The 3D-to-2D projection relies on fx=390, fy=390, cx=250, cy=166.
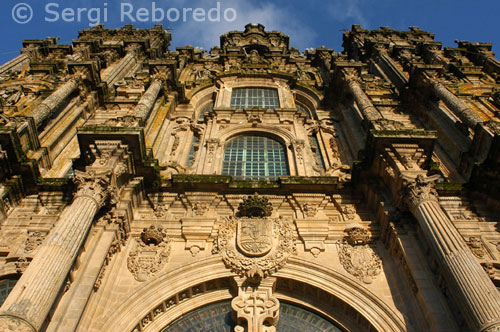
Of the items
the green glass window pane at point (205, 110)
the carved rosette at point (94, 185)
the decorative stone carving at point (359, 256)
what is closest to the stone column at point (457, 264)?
the decorative stone carving at point (359, 256)

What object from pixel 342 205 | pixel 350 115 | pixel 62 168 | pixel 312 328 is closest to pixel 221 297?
pixel 312 328

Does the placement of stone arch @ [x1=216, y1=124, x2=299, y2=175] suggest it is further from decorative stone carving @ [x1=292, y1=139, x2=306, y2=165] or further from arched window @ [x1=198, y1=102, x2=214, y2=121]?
arched window @ [x1=198, y1=102, x2=214, y2=121]

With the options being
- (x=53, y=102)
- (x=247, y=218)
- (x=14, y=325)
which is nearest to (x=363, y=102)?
(x=247, y=218)

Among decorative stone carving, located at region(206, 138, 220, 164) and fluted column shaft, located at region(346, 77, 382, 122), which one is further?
decorative stone carving, located at region(206, 138, 220, 164)

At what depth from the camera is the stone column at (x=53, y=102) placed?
40.9ft

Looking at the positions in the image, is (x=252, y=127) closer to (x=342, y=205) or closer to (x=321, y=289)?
(x=342, y=205)

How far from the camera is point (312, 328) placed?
29.0 ft

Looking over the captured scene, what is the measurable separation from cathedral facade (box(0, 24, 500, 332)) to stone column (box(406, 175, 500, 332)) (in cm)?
3

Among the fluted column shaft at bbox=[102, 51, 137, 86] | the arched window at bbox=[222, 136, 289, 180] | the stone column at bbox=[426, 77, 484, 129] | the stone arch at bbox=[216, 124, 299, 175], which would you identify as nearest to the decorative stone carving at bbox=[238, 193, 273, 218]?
the arched window at bbox=[222, 136, 289, 180]

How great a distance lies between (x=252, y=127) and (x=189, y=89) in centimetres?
581

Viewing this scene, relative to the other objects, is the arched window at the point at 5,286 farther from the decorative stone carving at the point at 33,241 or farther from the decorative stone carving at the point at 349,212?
the decorative stone carving at the point at 349,212

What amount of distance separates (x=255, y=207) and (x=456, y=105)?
335 inches

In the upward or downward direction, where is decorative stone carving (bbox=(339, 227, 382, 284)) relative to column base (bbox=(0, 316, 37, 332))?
upward

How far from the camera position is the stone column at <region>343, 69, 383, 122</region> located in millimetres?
13131
